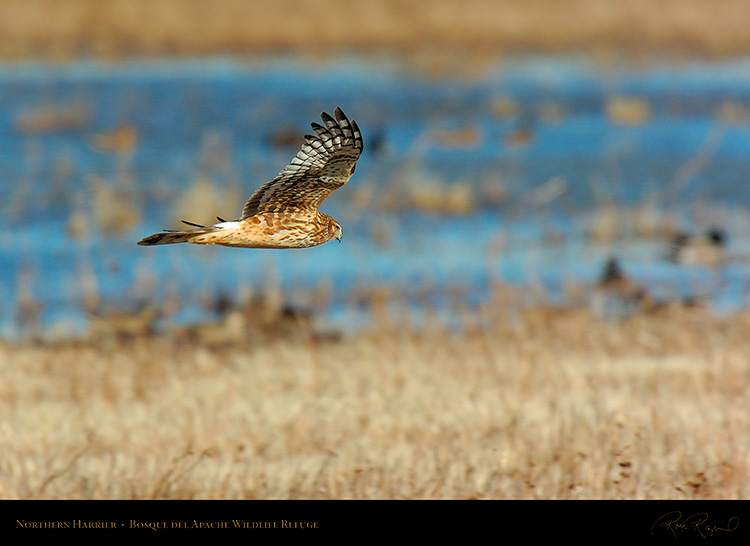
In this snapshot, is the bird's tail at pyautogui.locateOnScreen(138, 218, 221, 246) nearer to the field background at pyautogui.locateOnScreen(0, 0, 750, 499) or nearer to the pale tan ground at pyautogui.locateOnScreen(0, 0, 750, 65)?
the field background at pyautogui.locateOnScreen(0, 0, 750, 499)

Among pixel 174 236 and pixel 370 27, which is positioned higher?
pixel 370 27

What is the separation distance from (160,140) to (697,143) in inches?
381

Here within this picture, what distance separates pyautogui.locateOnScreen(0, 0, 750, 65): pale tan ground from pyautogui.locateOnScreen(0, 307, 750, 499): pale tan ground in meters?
9.53

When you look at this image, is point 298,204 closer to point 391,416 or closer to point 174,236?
point 174,236

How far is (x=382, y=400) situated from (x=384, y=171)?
26.6 ft

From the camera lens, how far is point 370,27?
24109mm

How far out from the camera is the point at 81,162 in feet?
64.2

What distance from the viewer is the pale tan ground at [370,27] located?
2203cm

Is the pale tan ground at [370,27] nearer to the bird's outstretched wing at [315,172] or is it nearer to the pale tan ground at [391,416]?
the pale tan ground at [391,416]

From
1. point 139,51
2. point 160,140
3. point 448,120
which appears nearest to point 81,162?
point 160,140

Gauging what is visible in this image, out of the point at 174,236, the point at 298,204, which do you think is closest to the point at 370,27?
the point at 298,204

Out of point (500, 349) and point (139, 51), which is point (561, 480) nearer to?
point (500, 349)

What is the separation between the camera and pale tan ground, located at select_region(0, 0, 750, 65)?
22.0 meters

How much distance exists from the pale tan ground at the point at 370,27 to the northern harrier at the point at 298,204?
58.4 feet
